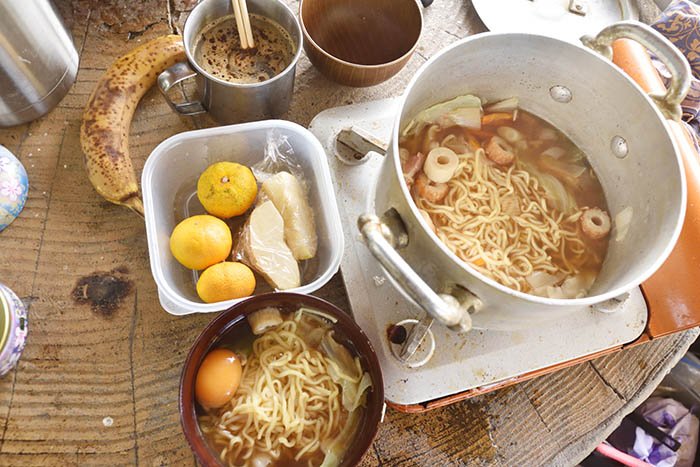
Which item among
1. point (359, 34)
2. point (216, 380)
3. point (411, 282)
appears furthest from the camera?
point (359, 34)

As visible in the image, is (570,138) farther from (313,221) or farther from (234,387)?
(234,387)

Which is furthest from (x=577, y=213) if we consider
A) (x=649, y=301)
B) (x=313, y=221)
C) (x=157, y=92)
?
(x=157, y=92)

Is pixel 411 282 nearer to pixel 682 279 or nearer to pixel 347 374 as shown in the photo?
pixel 347 374

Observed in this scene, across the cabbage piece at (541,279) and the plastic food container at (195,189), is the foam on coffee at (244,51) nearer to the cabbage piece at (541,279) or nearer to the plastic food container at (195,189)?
the plastic food container at (195,189)

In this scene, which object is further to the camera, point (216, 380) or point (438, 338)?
point (438, 338)

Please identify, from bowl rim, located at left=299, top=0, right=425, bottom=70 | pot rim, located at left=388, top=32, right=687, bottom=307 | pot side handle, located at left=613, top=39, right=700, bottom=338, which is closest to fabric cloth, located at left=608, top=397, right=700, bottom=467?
pot side handle, located at left=613, top=39, right=700, bottom=338

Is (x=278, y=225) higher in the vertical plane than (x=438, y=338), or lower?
higher

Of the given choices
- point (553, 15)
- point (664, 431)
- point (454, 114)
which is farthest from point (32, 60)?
point (664, 431)

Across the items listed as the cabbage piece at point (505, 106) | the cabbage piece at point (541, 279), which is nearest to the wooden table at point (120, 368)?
the cabbage piece at point (541, 279)

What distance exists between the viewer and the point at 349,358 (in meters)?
1.02

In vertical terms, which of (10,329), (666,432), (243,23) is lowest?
(666,432)

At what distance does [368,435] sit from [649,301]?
2.20 feet

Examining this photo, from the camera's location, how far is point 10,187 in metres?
1.09

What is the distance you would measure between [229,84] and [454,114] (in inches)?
19.0
